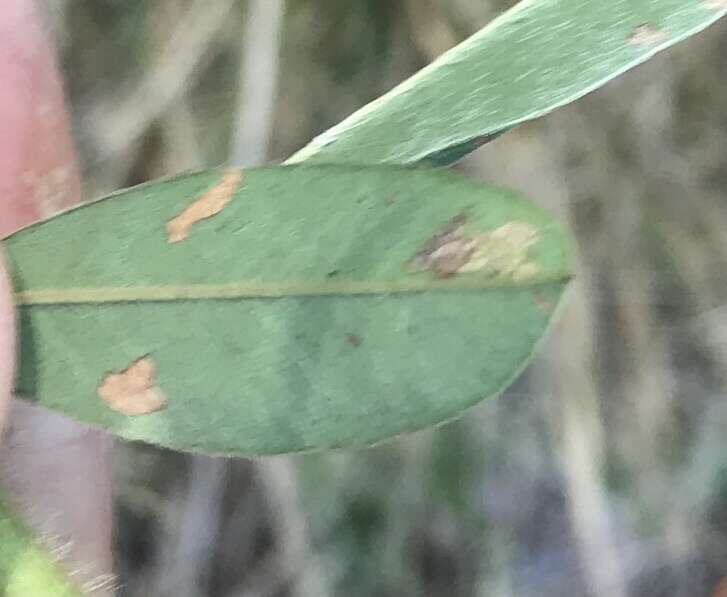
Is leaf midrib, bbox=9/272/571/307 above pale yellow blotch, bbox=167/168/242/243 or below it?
below

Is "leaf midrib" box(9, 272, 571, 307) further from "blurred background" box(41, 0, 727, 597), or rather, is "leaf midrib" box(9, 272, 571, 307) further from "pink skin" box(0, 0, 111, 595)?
"blurred background" box(41, 0, 727, 597)

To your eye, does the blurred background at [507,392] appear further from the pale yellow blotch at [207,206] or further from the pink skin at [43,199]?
the pale yellow blotch at [207,206]

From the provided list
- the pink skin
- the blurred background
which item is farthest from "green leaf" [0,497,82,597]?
the blurred background

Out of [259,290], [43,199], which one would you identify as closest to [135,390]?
[259,290]

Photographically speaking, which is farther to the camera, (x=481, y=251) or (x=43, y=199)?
(x=43, y=199)

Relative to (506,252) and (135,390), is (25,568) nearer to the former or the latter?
(135,390)

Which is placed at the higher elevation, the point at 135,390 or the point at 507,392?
the point at 135,390

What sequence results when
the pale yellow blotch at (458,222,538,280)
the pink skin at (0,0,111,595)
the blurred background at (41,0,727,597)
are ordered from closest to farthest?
the pale yellow blotch at (458,222,538,280)
the pink skin at (0,0,111,595)
the blurred background at (41,0,727,597)
